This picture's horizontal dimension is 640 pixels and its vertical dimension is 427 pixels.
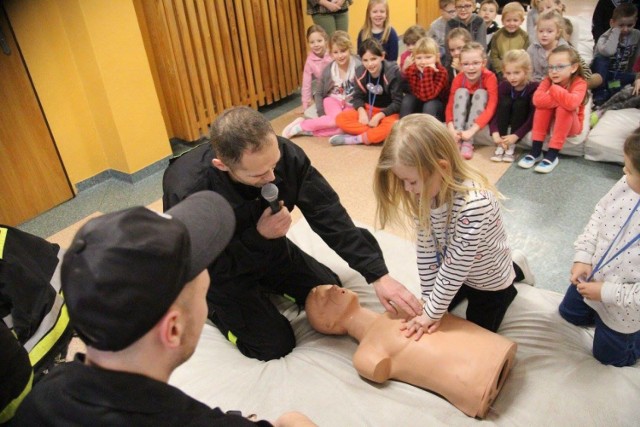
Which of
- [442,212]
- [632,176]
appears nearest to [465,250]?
[442,212]

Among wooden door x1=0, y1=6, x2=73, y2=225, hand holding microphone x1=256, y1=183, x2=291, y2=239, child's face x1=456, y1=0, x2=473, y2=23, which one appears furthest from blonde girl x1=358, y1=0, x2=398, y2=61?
hand holding microphone x1=256, y1=183, x2=291, y2=239

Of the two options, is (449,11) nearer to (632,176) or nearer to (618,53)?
(618,53)

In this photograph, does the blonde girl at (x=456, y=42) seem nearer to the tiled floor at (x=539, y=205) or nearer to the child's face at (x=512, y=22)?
the child's face at (x=512, y=22)

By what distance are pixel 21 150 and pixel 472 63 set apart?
280 cm

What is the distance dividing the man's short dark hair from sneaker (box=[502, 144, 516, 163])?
2.05m

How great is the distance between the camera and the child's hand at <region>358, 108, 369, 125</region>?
3.50 meters

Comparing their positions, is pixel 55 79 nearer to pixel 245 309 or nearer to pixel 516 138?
pixel 245 309

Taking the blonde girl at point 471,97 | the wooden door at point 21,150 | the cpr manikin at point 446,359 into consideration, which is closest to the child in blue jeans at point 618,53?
the blonde girl at point 471,97

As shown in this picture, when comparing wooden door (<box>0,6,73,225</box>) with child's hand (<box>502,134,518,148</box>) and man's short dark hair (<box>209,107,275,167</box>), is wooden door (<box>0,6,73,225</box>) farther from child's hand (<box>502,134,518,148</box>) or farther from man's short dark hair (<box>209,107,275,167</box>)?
child's hand (<box>502,134,518,148</box>)

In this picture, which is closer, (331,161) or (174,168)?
(174,168)

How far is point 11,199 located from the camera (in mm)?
2904

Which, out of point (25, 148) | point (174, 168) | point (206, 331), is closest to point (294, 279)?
point (206, 331)

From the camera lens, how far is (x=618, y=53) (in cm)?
327

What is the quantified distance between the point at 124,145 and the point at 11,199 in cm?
72
